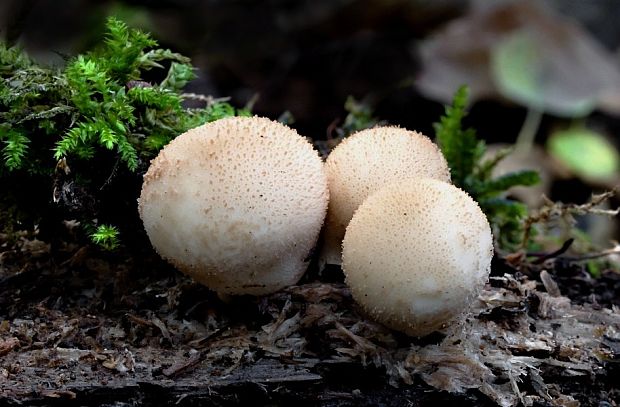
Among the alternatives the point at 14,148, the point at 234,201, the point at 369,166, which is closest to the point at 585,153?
the point at 369,166

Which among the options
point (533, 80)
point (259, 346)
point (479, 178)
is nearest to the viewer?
point (259, 346)

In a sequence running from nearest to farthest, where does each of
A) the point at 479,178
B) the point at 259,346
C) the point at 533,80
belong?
1. the point at 259,346
2. the point at 479,178
3. the point at 533,80

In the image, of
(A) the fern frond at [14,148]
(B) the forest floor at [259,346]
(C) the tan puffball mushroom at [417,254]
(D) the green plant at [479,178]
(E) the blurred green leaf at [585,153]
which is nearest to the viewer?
(C) the tan puffball mushroom at [417,254]

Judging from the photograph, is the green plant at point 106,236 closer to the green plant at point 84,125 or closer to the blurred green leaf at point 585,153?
the green plant at point 84,125

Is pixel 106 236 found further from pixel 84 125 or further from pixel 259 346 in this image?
pixel 259 346

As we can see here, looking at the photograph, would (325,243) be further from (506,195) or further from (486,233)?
(506,195)

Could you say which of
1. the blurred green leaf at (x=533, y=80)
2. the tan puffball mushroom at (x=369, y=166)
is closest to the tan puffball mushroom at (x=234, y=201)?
the tan puffball mushroom at (x=369, y=166)
